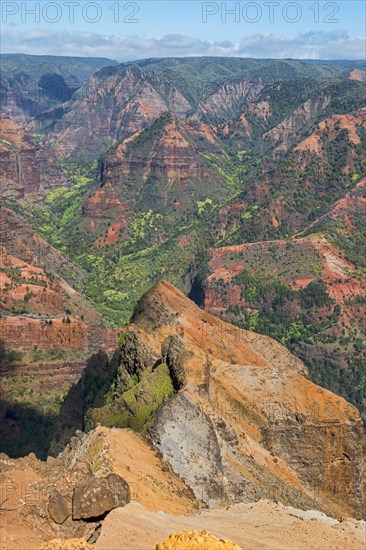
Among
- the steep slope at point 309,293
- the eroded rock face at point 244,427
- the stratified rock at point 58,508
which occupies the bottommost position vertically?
the steep slope at point 309,293

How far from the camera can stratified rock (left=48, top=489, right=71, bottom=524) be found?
33.4 m

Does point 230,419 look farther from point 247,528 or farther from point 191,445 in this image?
point 247,528

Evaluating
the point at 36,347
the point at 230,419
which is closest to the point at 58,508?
the point at 230,419

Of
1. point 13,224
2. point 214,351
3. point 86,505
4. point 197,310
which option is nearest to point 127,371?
point 214,351

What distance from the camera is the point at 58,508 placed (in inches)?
1323

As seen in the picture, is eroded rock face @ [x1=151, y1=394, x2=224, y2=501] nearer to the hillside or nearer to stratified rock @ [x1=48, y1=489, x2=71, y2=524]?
the hillside

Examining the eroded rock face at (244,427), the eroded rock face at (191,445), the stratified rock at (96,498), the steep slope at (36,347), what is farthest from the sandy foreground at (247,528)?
the steep slope at (36,347)

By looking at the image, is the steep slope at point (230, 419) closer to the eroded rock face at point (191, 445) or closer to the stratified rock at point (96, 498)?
the eroded rock face at point (191, 445)

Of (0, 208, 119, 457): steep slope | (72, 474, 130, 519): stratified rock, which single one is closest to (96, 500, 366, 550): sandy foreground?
(72, 474, 130, 519): stratified rock

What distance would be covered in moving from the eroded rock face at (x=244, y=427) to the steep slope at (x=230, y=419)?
77 mm

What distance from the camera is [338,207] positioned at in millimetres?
179250

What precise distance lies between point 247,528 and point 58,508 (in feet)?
30.9

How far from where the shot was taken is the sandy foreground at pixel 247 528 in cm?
3184

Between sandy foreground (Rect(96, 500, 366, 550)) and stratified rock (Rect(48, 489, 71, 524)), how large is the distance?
6.98ft
